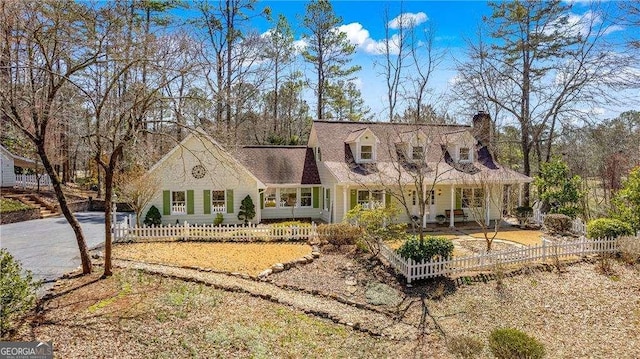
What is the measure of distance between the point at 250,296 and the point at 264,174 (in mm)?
12402

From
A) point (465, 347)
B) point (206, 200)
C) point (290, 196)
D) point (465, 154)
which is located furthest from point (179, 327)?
point (465, 154)

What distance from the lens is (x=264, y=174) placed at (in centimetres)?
2083

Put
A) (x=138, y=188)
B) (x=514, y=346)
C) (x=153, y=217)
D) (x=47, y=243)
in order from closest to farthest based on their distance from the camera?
1. (x=514, y=346)
2. (x=47, y=243)
3. (x=138, y=188)
4. (x=153, y=217)

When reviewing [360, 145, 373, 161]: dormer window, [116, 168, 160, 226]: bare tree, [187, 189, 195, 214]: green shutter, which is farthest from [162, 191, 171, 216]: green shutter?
[360, 145, 373, 161]: dormer window

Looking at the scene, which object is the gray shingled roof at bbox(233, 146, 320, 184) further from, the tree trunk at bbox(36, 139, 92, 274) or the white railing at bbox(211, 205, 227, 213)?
the tree trunk at bbox(36, 139, 92, 274)

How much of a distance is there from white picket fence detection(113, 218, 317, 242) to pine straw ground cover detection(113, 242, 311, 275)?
497 mm

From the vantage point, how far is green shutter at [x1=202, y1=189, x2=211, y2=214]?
61.9ft

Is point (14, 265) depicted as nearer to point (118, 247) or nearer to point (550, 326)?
point (118, 247)

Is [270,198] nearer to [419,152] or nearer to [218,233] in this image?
[218,233]

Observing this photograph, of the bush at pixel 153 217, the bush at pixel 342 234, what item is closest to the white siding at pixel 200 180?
the bush at pixel 153 217

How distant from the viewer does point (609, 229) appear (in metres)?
13.4


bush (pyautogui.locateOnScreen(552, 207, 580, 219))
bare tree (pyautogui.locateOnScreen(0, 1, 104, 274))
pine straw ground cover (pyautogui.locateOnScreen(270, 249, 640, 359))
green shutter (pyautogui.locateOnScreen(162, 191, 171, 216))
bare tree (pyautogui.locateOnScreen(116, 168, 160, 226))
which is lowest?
pine straw ground cover (pyautogui.locateOnScreen(270, 249, 640, 359))

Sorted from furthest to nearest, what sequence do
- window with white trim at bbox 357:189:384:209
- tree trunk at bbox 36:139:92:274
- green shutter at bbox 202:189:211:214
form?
window with white trim at bbox 357:189:384:209 → green shutter at bbox 202:189:211:214 → tree trunk at bbox 36:139:92:274

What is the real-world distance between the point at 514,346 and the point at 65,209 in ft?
34.1
